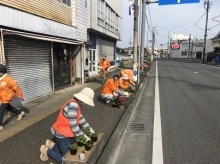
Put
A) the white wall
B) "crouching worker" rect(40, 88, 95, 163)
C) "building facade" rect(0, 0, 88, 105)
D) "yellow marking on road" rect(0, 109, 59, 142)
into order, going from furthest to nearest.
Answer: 1. "building facade" rect(0, 0, 88, 105)
2. the white wall
3. "yellow marking on road" rect(0, 109, 59, 142)
4. "crouching worker" rect(40, 88, 95, 163)

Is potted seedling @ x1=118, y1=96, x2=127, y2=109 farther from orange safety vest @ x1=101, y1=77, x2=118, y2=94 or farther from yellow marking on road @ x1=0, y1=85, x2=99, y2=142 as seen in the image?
yellow marking on road @ x1=0, y1=85, x2=99, y2=142

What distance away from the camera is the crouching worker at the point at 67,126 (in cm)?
357

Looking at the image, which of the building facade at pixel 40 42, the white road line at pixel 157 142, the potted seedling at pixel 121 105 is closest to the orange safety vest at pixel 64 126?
the white road line at pixel 157 142

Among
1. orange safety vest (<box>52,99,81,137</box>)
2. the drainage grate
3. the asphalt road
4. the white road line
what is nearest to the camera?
orange safety vest (<box>52,99,81,137</box>)

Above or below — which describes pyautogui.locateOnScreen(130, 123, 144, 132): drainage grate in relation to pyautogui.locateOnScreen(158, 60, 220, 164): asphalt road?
below

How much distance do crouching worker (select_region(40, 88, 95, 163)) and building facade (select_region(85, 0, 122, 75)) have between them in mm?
11075

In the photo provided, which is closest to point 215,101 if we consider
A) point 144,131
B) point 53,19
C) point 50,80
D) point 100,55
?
point 144,131

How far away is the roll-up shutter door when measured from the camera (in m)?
7.35

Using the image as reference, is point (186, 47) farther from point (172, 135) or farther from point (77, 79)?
point (172, 135)

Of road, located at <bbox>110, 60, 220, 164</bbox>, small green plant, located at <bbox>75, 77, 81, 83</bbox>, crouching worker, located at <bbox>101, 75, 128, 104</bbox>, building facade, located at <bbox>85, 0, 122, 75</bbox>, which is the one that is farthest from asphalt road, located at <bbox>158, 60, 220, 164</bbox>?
building facade, located at <bbox>85, 0, 122, 75</bbox>

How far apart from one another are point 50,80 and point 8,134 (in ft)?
16.6

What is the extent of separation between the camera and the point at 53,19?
9.90 metres

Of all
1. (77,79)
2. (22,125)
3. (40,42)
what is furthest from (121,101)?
(77,79)

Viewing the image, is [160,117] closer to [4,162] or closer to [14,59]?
[4,162]
